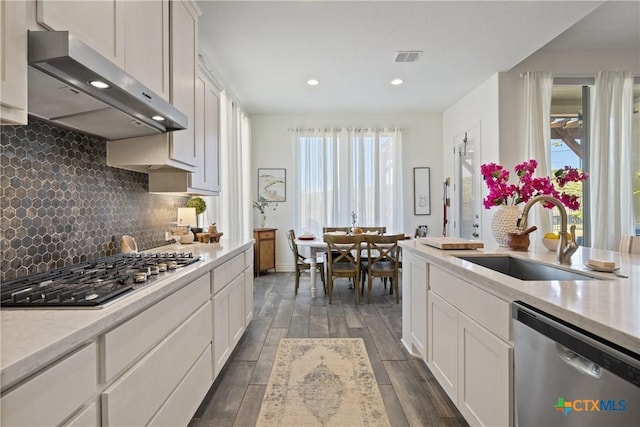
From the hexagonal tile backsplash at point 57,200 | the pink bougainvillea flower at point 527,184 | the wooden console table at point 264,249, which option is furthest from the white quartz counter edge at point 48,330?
the wooden console table at point 264,249

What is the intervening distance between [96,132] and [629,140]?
556 centimetres

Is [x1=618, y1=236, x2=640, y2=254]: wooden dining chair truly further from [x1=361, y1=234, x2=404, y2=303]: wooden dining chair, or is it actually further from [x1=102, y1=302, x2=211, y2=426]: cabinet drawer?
[x1=102, y1=302, x2=211, y2=426]: cabinet drawer

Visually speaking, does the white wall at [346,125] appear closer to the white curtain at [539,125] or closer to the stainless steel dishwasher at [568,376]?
the white curtain at [539,125]

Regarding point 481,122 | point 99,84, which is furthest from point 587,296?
point 481,122

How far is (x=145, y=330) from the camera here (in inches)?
44.8

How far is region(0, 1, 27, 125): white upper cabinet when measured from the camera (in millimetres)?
891

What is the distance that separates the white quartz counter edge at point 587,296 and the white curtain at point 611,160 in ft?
10.1

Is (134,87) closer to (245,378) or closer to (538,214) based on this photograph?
(245,378)

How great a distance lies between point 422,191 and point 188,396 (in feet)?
17.5

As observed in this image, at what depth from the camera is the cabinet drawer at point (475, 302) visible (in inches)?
48.1

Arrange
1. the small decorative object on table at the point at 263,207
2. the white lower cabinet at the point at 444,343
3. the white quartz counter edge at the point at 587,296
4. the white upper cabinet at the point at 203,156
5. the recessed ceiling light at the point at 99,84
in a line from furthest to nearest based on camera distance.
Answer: the small decorative object on table at the point at 263,207 < the white upper cabinet at the point at 203,156 < the white lower cabinet at the point at 444,343 < the recessed ceiling light at the point at 99,84 < the white quartz counter edge at the point at 587,296

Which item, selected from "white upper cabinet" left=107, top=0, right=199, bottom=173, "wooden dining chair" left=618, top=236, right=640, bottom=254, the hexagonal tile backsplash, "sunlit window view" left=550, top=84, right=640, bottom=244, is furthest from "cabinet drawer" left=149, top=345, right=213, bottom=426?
"sunlit window view" left=550, top=84, right=640, bottom=244

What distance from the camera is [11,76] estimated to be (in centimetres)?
91

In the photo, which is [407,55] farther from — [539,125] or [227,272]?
[227,272]
